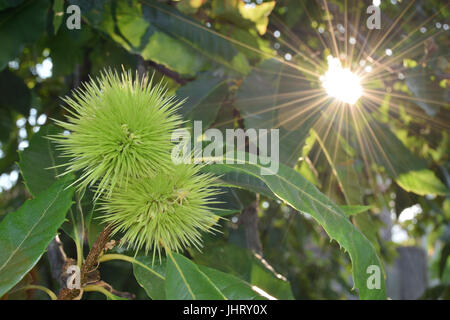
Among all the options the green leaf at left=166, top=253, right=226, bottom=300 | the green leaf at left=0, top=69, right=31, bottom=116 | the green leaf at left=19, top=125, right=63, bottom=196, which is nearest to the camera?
the green leaf at left=166, top=253, right=226, bottom=300

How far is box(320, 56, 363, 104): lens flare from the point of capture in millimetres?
1496

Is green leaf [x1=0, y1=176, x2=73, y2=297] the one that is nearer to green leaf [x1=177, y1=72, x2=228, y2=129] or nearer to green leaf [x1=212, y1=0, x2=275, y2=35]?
green leaf [x1=177, y1=72, x2=228, y2=129]

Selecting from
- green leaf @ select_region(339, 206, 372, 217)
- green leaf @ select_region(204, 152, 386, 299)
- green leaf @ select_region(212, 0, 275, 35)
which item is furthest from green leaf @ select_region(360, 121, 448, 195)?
green leaf @ select_region(204, 152, 386, 299)

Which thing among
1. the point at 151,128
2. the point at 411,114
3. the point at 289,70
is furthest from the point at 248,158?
the point at 411,114

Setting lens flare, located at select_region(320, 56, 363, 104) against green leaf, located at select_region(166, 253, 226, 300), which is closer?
green leaf, located at select_region(166, 253, 226, 300)

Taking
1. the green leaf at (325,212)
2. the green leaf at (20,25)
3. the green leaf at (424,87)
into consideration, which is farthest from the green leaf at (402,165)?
the green leaf at (20,25)

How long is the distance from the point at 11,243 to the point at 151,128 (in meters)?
0.37

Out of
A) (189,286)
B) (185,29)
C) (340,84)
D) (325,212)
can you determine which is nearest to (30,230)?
(189,286)

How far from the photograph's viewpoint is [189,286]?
2.50 feet

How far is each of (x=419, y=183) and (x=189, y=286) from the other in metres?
1.26

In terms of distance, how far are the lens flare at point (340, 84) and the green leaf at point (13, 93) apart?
1.35 metres

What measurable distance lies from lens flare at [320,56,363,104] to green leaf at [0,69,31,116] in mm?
1346

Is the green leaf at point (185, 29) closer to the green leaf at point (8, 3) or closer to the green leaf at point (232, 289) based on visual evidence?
the green leaf at point (8, 3)

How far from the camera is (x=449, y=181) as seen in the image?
218cm
